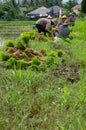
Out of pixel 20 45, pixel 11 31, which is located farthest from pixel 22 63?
pixel 11 31

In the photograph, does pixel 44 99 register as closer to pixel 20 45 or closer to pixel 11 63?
pixel 11 63

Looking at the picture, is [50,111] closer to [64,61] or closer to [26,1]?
[64,61]

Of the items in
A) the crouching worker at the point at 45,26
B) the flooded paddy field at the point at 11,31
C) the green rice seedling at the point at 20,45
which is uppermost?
the green rice seedling at the point at 20,45

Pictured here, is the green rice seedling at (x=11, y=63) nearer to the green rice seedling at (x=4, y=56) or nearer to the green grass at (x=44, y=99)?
the green grass at (x=44, y=99)

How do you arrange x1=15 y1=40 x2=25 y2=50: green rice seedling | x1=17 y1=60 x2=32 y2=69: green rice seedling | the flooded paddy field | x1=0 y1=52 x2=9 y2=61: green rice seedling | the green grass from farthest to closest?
the flooded paddy field → x1=15 y1=40 x2=25 y2=50: green rice seedling → x1=0 y1=52 x2=9 y2=61: green rice seedling → x1=17 y1=60 x2=32 y2=69: green rice seedling → the green grass

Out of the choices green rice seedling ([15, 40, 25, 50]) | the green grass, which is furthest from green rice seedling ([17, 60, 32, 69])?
green rice seedling ([15, 40, 25, 50])

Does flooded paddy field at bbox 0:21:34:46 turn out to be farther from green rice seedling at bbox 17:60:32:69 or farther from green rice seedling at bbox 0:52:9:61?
green rice seedling at bbox 17:60:32:69

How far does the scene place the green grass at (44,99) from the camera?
2.92 m

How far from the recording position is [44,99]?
136 inches

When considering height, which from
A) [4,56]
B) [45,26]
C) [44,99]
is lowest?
[45,26]

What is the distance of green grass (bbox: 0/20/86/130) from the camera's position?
2922 mm

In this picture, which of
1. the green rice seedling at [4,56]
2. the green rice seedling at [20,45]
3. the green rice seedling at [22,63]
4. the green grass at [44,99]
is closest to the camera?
the green grass at [44,99]

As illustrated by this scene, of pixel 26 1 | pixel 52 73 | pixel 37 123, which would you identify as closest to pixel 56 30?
pixel 52 73

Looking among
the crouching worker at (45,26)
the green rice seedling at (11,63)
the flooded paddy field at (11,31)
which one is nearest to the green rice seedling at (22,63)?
the green rice seedling at (11,63)
